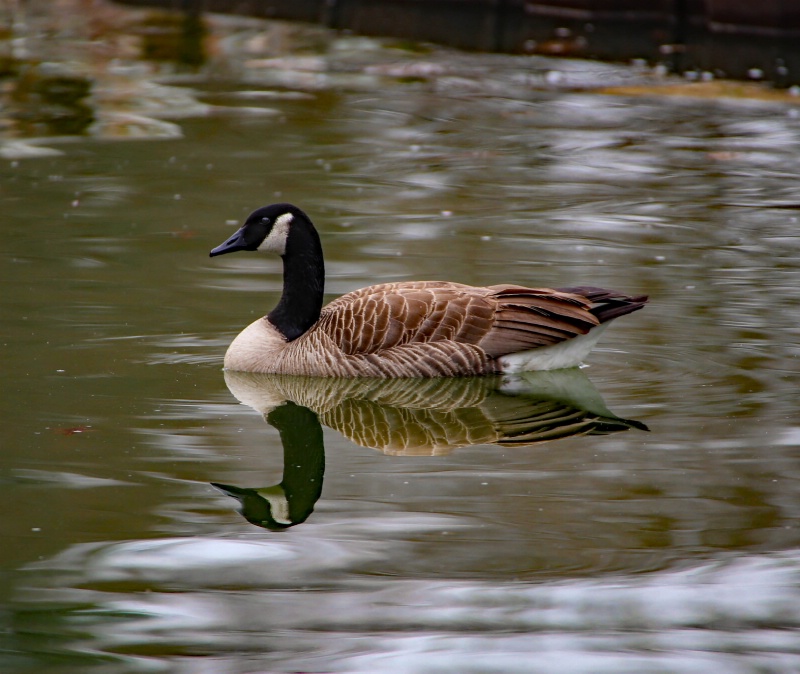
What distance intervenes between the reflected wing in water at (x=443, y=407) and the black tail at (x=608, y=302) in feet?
1.51

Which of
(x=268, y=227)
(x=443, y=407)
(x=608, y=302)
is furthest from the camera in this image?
(x=268, y=227)

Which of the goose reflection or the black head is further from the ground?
the black head

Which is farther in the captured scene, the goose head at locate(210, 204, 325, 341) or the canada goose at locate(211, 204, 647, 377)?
the goose head at locate(210, 204, 325, 341)

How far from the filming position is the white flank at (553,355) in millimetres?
8212

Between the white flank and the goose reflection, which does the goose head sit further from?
the white flank

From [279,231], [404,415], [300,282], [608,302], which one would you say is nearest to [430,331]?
[404,415]

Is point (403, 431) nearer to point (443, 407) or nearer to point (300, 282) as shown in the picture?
point (443, 407)

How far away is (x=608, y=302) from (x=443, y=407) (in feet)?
4.21

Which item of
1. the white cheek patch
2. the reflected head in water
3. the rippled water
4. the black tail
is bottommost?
the reflected head in water

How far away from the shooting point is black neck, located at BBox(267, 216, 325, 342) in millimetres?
8562

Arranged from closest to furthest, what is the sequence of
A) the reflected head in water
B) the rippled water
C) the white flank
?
the rippled water
the reflected head in water
the white flank

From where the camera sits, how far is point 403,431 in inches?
293

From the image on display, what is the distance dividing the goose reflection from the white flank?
70 mm

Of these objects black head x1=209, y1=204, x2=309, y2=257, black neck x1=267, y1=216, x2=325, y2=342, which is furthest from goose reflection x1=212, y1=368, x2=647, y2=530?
black head x1=209, y1=204, x2=309, y2=257
